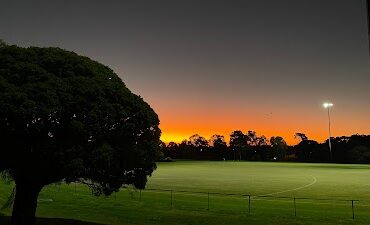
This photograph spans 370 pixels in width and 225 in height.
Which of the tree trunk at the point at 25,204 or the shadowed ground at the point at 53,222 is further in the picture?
the shadowed ground at the point at 53,222

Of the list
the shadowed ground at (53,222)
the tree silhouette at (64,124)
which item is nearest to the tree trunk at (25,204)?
the tree silhouette at (64,124)

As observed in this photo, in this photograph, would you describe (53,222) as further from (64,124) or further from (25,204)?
(64,124)

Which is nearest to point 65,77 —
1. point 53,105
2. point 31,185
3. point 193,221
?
point 53,105

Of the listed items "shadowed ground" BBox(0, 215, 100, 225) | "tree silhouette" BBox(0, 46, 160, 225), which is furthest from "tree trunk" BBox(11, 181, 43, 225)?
"shadowed ground" BBox(0, 215, 100, 225)

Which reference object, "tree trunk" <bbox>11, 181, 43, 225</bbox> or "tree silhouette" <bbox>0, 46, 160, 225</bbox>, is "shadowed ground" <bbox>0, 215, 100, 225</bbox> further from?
"tree silhouette" <bbox>0, 46, 160, 225</bbox>

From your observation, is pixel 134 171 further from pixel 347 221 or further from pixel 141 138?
pixel 347 221

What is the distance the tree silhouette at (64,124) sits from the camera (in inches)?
683

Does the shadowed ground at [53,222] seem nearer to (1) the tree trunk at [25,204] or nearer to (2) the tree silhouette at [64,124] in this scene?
(1) the tree trunk at [25,204]

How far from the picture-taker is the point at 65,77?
19.0 m

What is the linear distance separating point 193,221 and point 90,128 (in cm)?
1019

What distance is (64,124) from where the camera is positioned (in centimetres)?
1820

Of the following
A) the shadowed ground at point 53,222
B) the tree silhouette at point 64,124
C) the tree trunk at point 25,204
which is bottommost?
the shadowed ground at point 53,222

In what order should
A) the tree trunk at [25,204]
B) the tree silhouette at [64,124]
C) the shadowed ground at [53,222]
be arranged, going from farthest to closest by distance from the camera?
the shadowed ground at [53,222], the tree trunk at [25,204], the tree silhouette at [64,124]

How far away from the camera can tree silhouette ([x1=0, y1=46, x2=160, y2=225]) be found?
56.9 ft
